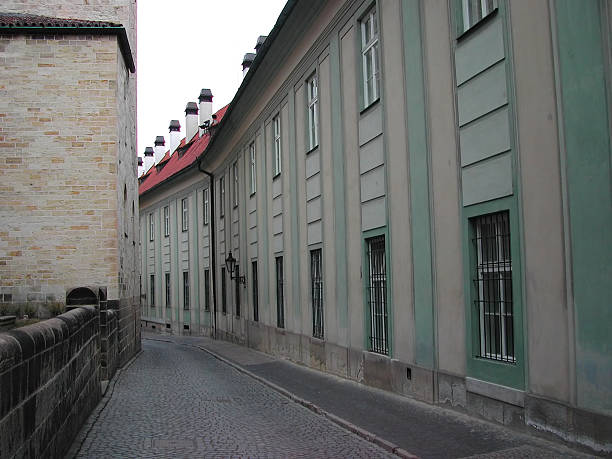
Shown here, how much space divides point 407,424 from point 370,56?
263 inches

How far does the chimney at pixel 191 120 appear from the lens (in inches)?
1697

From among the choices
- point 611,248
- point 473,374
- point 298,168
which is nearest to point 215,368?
point 298,168

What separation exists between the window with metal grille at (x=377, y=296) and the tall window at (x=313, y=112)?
4.13m

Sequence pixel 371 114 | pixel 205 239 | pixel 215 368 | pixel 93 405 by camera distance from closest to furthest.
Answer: pixel 93 405, pixel 371 114, pixel 215 368, pixel 205 239

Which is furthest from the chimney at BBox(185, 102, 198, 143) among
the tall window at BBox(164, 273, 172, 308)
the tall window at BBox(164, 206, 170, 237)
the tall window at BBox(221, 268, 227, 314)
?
the tall window at BBox(221, 268, 227, 314)

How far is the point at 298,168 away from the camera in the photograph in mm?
17500

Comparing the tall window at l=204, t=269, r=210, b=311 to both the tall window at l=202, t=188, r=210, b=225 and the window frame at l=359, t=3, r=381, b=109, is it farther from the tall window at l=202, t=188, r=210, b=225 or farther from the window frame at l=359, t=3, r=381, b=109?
the window frame at l=359, t=3, r=381, b=109

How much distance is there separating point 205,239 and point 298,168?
15.9 m

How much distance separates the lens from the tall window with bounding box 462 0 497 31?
9000mm

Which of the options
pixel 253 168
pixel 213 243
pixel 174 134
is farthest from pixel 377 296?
pixel 174 134

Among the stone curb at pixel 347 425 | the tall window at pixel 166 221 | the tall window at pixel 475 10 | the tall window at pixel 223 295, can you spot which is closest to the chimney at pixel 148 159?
the tall window at pixel 166 221

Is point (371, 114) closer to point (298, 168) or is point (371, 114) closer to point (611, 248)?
point (298, 168)

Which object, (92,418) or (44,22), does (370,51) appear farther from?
(44,22)

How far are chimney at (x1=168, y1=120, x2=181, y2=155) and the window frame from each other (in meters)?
35.3
